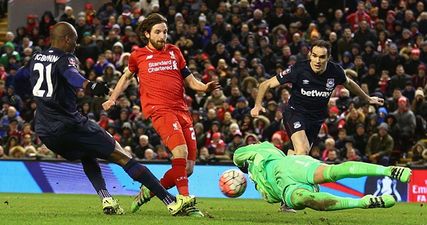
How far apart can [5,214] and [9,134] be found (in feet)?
44.0

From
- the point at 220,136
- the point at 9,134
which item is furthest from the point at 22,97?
the point at 220,136

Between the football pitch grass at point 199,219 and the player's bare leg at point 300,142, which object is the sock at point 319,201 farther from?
the player's bare leg at point 300,142

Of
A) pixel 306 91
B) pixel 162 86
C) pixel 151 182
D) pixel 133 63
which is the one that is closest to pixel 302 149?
pixel 306 91

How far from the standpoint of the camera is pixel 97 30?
3050cm

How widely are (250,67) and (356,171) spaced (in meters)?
16.8

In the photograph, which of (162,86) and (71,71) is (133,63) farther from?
(71,71)

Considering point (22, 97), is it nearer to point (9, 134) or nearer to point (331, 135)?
point (9, 134)

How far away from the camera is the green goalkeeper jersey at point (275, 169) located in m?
11.5

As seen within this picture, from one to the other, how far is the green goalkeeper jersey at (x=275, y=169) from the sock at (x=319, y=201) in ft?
0.47

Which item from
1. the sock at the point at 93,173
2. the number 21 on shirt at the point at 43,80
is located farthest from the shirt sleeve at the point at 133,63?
the number 21 on shirt at the point at 43,80

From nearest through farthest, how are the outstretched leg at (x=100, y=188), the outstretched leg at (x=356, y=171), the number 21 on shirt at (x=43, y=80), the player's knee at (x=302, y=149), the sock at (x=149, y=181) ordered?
the outstretched leg at (x=356, y=171) → the number 21 on shirt at (x=43, y=80) → the sock at (x=149, y=181) → the outstretched leg at (x=100, y=188) → the player's knee at (x=302, y=149)

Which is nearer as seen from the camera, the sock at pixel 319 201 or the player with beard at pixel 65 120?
the sock at pixel 319 201

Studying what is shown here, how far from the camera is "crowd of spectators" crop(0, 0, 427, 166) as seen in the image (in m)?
23.9

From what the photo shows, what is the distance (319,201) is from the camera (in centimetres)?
1120
